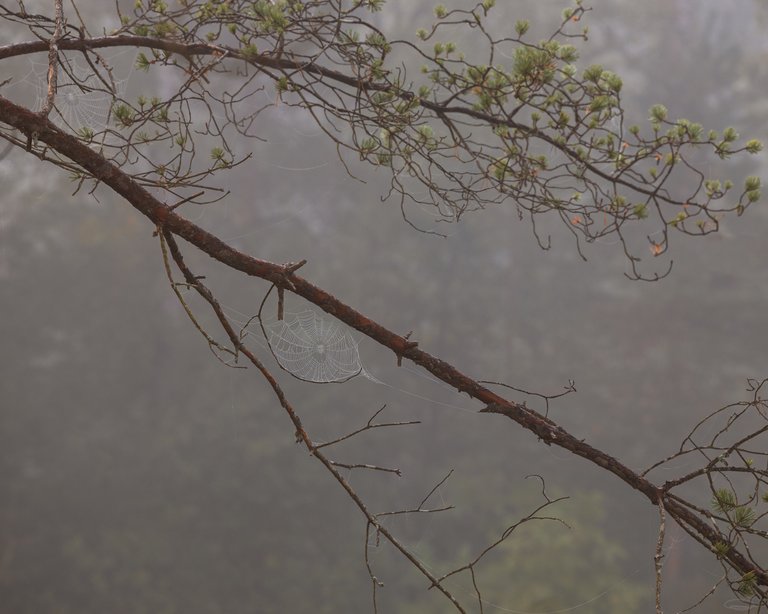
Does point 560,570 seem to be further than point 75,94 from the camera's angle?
Yes

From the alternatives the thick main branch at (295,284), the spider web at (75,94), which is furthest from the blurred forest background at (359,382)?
the thick main branch at (295,284)

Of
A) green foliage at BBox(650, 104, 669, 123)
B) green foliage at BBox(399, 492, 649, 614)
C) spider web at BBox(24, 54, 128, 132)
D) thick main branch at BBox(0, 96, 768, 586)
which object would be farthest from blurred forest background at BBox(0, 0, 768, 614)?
thick main branch at BBox(0, 96, 768, 586)

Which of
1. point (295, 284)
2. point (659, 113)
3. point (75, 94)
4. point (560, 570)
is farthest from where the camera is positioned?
point (560, 570)

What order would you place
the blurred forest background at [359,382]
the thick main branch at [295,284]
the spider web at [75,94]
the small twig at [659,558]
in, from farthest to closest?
the blurred forest background at [359,382], the spider web at [75,94], the thick main branch at [295,284], the small twig at [659,558]

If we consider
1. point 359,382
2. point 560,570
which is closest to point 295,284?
point 560,570

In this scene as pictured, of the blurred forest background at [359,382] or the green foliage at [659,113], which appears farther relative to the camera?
the blurred forest background at [359,382]

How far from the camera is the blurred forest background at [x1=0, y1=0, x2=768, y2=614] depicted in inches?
249

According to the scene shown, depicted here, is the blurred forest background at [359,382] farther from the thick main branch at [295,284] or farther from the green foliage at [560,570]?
the thick main branch at [295,284]

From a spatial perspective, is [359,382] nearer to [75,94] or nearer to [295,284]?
[75,94]

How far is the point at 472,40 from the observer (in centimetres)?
755

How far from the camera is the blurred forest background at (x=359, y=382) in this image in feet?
20.8

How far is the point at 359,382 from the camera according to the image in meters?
7.08

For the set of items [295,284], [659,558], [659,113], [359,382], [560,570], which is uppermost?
[359,382]

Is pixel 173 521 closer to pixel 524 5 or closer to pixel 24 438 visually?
pixel 24 438
